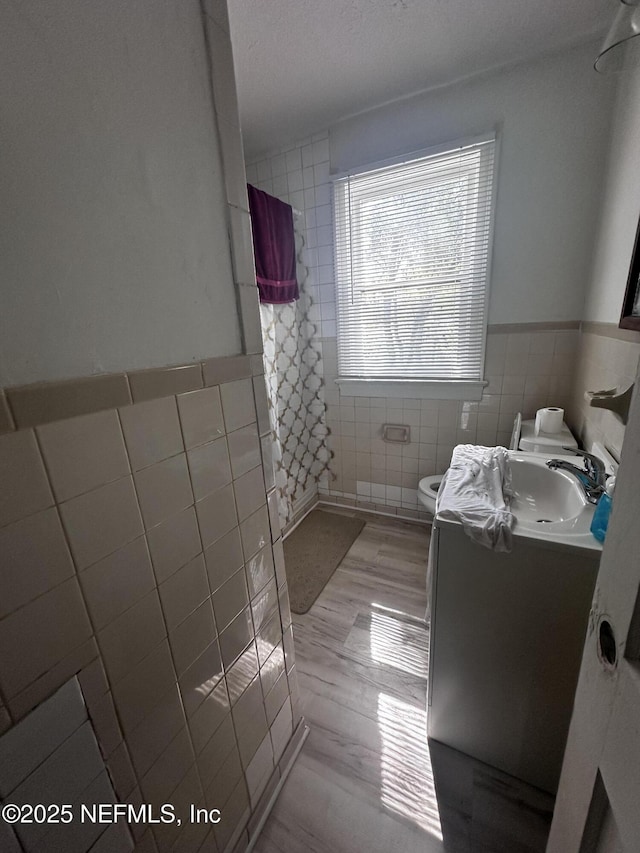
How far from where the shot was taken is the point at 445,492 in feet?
3.41

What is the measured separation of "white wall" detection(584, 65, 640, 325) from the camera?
1169mm

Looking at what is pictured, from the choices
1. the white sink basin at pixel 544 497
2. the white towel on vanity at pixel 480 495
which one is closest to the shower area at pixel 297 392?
the white towel on vanity at pixel 480 495

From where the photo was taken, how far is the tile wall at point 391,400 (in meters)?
1.80

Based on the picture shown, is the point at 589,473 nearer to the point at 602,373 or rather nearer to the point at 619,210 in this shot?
the point at 602,373

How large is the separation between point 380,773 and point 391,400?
176 cm

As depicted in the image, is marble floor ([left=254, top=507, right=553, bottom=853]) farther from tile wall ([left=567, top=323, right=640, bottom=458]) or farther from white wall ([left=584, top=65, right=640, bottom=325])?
white wall ([left=584, top=65, right=640, bottom=325])

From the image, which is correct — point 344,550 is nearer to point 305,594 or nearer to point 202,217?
point 305,594

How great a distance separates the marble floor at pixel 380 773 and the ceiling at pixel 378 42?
100 inches

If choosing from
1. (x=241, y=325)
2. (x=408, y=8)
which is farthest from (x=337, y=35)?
(x=241, y=325)

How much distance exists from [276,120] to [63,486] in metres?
2.29

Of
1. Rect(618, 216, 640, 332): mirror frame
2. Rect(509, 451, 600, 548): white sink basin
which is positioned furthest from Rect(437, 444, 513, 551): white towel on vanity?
Rect(618, 216, 640, 332): mirror frame

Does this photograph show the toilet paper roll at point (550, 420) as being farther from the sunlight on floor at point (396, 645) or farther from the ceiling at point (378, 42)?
the ceiling at point (378, 42)

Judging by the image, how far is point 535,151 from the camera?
5.21ft

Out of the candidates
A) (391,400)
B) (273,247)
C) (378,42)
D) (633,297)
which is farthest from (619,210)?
(273,247)
